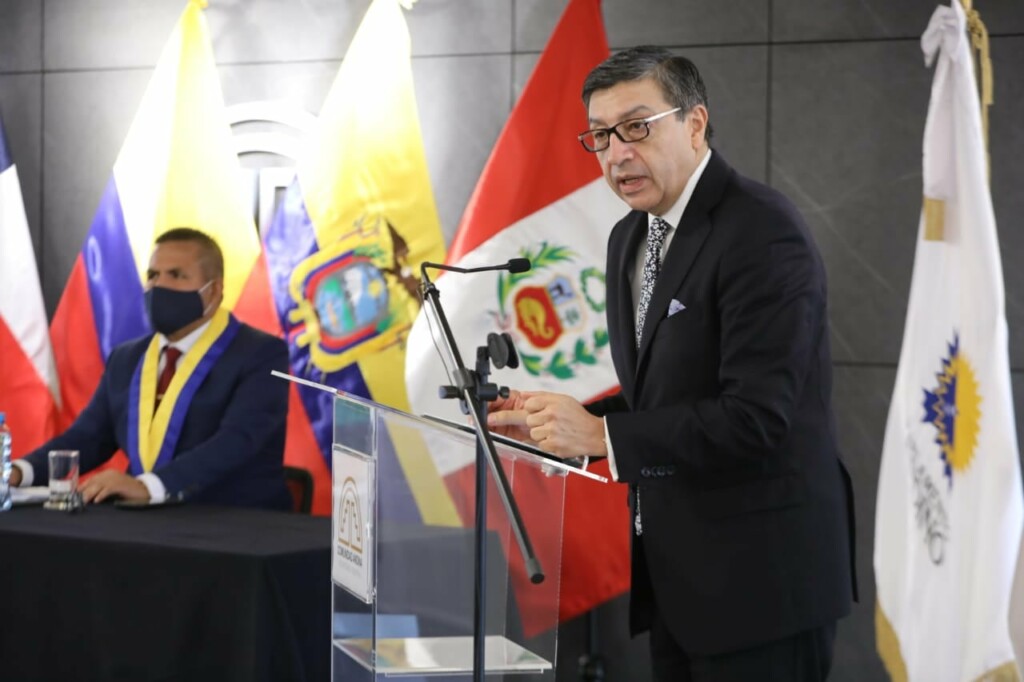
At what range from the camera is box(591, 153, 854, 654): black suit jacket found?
1742mm

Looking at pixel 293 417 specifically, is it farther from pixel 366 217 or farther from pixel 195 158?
pixel 195 158

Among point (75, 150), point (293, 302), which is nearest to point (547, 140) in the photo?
point (293, 302)

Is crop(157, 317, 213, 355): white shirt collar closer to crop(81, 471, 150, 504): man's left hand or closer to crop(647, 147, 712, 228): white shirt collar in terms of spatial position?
crop(81, 471, 150, 504): man's left hand

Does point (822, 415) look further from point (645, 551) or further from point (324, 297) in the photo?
point (324, 297)

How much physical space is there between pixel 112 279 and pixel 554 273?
1.65 metres

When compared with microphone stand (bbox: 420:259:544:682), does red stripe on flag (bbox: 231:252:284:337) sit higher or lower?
higher

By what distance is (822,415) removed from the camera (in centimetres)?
185

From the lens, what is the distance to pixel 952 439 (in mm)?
3102

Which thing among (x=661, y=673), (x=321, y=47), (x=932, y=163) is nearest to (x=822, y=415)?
(x=661, y=673)

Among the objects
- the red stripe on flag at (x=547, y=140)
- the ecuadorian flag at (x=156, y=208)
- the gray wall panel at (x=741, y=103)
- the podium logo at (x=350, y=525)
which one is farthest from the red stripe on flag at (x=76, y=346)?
the podium logo at (x=350, y=525)

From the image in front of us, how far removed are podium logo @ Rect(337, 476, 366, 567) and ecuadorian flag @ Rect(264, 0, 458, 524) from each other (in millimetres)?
2088

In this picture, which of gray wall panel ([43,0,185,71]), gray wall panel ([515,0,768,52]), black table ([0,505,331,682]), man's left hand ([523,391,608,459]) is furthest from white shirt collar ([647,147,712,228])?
gray wall panel ([43,0,185,71])

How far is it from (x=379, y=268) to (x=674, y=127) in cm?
232

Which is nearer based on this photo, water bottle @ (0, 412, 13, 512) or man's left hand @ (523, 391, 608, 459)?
man's left hand @ (523, 391, 608, 459)
